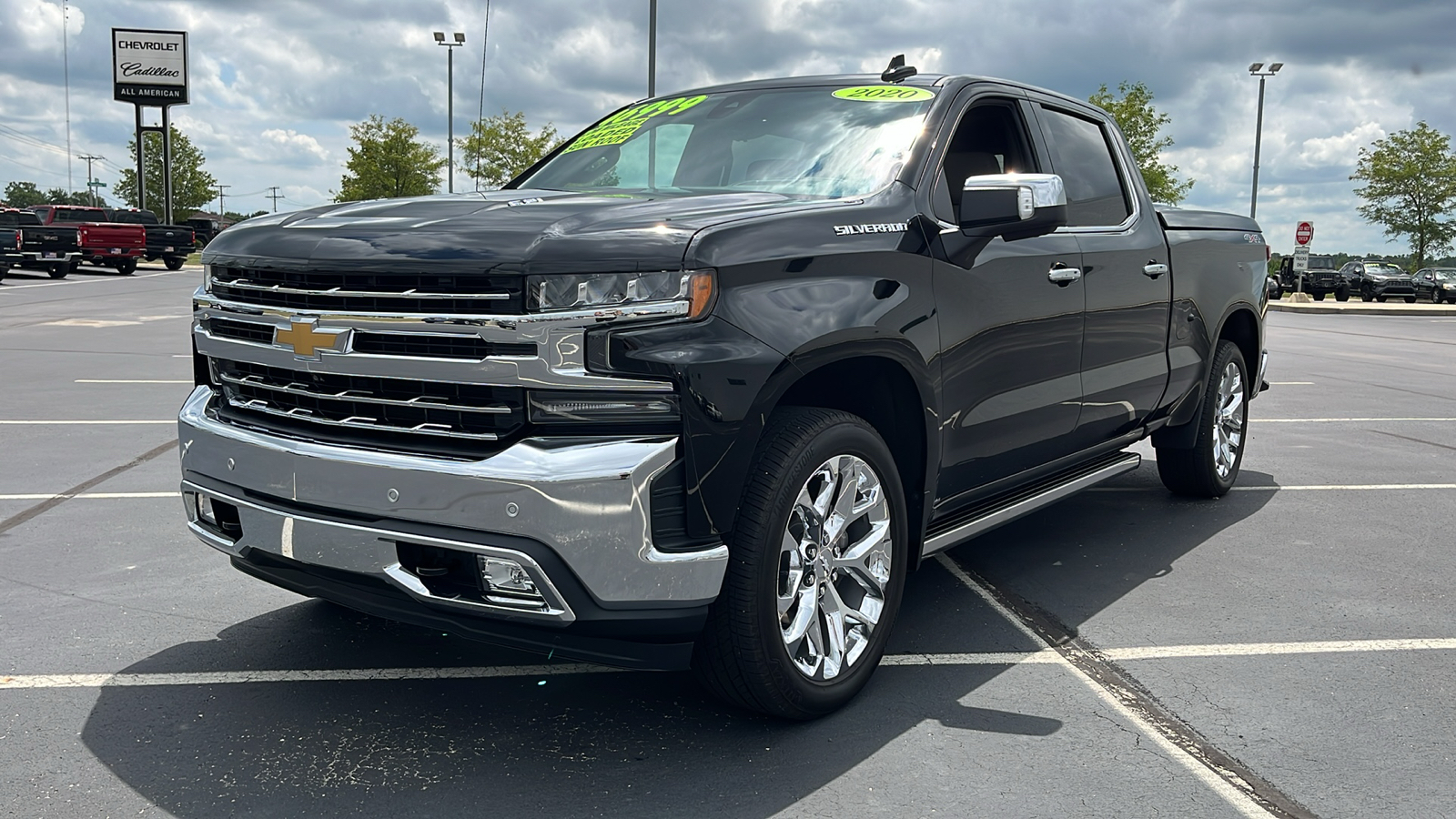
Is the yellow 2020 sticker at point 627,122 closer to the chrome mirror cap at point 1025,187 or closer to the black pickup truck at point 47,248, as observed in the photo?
the chrome mirror cap at point 1025,187

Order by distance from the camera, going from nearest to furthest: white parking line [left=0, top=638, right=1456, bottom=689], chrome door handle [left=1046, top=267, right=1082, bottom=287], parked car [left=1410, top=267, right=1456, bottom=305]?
white parking line [left=0, top=638, right=1456, bottom=689] < chrome door handle [left=1046, top=267, right=1082, bottom=287] < parked car [left=1410, top=267, right=1456, bottom=305]

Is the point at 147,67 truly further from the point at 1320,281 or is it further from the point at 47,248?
the point at 1320,281

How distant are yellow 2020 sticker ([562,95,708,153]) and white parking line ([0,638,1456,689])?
2222 millimetres

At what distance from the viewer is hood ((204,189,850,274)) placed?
121 inches

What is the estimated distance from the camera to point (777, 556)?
3338 mm

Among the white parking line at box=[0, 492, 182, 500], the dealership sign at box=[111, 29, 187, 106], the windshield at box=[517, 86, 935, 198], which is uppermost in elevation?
the dealership sign at box=[111, 29, 187, 106]

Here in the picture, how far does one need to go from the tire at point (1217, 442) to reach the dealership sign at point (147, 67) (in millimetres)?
59008

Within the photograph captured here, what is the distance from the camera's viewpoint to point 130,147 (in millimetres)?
73250

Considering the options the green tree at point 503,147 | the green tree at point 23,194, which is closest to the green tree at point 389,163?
the green tree at point 503,147

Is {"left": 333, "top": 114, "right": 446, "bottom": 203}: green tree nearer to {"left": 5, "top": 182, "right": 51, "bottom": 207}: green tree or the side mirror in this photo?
the side mirror

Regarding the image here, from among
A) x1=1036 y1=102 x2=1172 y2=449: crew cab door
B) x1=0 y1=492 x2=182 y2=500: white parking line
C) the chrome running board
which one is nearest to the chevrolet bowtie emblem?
the chrome running board

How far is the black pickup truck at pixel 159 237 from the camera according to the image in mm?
38312

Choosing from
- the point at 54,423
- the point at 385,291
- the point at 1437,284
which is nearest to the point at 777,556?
the point at 385,291

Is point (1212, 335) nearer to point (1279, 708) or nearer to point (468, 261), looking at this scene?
point (1279, 708)
